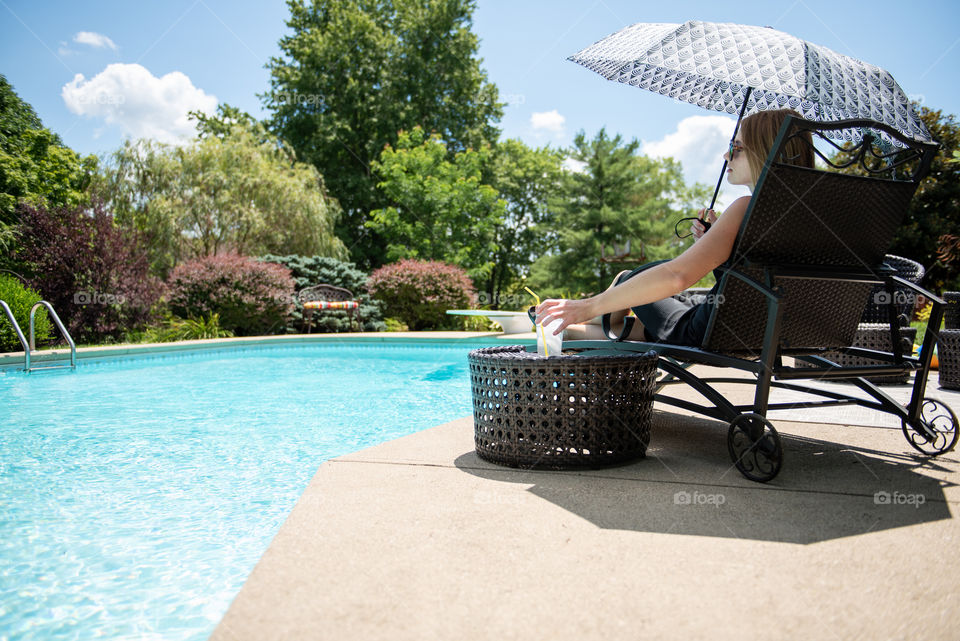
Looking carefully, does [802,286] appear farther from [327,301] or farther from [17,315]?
[327,301]

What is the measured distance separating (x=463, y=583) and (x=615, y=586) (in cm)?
29

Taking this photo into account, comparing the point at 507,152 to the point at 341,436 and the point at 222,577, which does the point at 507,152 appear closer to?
the point at 341,436

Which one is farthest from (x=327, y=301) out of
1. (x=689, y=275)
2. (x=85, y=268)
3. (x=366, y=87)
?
(x=366, y=87)

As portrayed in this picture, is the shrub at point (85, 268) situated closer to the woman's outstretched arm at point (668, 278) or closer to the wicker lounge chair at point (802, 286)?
the woman's outstretched arm at point (668, 278)

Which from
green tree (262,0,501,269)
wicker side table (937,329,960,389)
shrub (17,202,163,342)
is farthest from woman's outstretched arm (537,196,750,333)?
green tree (262,0,501,269)

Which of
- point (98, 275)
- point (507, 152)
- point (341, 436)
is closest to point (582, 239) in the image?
point (507, 152)

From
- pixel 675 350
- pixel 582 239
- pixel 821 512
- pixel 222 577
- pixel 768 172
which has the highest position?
pixel 582 239

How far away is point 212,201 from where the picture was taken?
46.3 ft

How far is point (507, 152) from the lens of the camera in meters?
23.8

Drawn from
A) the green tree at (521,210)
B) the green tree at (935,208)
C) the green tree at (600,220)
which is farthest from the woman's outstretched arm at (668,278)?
the green tree at (521,210)

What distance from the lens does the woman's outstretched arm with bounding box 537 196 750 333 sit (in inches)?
72.4

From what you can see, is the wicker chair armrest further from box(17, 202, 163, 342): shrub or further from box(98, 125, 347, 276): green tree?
box(98, 125, 347, 276): green tree

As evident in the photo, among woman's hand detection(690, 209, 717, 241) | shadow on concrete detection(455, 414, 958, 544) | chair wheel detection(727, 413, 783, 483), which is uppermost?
woman's hand detection(690, 209, 717, 241)

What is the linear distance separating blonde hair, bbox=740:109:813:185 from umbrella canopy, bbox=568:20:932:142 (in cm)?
22
